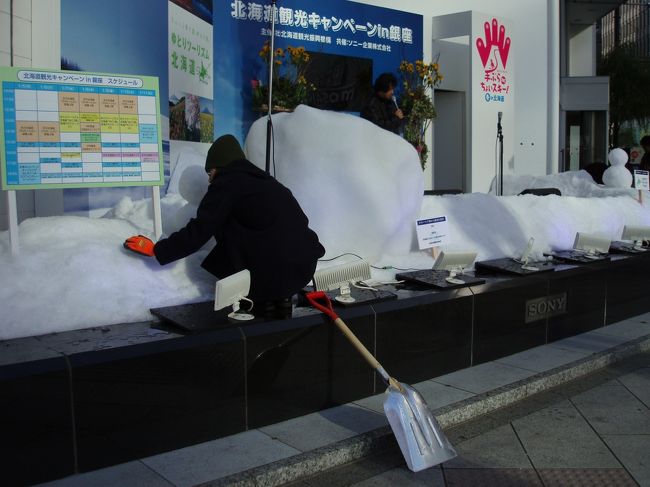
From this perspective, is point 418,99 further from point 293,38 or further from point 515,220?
point 515,220

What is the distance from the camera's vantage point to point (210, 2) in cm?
896

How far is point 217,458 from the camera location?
307 cm

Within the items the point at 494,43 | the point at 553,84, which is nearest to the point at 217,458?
the point at 494,43

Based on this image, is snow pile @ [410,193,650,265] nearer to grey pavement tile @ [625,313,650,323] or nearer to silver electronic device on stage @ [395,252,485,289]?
silver electronic device on stage @ [395,252,485,289]

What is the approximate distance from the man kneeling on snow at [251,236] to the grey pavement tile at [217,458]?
772 mm

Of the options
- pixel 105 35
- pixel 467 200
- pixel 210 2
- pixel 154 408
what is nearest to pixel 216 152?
pixel 154 408

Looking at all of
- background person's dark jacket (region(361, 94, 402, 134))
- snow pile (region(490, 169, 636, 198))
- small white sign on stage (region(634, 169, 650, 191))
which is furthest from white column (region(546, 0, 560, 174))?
background person's dark jacket (region(361, 94, 402, 134))

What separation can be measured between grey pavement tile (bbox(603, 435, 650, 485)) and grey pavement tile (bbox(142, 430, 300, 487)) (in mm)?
1623

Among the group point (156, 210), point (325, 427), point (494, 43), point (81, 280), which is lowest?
point (325, 427)

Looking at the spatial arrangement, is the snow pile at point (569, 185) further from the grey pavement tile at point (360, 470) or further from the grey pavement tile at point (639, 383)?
the grey pavement tile at point (360, 470)

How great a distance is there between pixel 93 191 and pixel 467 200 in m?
3.68

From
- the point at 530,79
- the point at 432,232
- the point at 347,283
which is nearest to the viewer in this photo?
the point at 347,283

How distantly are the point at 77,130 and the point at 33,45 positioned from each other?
7.35 feet

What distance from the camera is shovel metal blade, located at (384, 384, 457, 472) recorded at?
10.4ft
